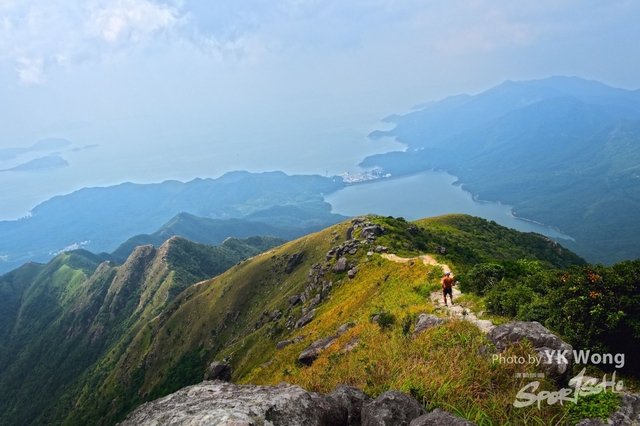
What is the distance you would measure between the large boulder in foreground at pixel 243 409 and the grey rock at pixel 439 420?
92.9 inches

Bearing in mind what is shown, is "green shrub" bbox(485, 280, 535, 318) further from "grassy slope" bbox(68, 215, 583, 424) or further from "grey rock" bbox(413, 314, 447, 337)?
"grey rock" bbox(413, 314, 447, 337)

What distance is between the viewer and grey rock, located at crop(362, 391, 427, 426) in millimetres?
8047

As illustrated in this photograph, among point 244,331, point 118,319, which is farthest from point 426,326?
point 118,319

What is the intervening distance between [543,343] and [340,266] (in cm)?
3694

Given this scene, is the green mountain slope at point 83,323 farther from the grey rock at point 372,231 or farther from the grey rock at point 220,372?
the grey rock at point 372,231

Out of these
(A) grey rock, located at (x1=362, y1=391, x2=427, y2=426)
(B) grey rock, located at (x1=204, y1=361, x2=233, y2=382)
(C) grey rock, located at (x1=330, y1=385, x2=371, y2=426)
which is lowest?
(B) grey rock, located at (x1=204, y1=361, x2=233, y2=382)

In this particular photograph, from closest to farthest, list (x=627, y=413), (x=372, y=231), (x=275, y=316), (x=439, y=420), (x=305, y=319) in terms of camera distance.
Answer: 1. (x=627, y=413)
2. (x=439, y=420)
3. (x=305, y=319)
4. (x=372, y=231)
5. (x=275, y=316)

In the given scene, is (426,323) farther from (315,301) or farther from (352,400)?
(315,301)

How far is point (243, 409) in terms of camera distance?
8.05m

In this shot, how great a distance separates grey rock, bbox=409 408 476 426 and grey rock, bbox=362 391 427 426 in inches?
14.6

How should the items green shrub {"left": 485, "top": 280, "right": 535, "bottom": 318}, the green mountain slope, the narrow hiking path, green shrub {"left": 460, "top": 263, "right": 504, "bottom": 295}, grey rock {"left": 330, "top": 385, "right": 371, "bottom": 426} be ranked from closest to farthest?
grey rock {"left": 330, "top": 385, "right": 371, "bottom": 426}, the narrow hiking path, green shrub {"left": 485, "top": 280, "right": 535, "bottom": 318}, green shrub {"left": 460, "top": 263, "right": 504, "bottom": 295}, the green mountain slope

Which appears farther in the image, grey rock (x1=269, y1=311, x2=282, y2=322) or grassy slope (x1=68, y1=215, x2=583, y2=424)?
grey rock (x1=269, y1=311, x2=282, y2=322)

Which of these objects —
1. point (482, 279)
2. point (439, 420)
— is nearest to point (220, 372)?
point (482, 279)

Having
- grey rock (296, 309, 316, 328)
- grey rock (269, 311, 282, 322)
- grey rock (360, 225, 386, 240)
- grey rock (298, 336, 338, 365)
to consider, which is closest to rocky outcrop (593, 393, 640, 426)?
grey rock (298, 336, 338, 365)
